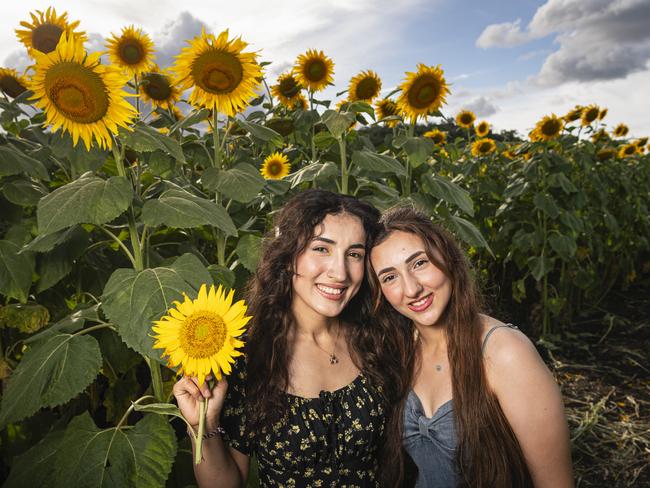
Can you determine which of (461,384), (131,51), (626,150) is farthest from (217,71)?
(626,150)

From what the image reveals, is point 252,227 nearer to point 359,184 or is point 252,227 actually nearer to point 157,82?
point 359,184

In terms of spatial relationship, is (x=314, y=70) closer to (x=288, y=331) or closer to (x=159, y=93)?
(x=159, y=93)

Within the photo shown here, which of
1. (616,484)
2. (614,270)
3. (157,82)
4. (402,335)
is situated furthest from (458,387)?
(614,270)

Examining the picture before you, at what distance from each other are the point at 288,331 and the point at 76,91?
969 mm

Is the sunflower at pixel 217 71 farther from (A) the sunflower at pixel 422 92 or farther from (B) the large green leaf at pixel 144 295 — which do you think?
(A) the sunflower at pixel 422 92

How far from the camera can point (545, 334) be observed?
4.64 m

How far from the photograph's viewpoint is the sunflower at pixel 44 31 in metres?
2.48

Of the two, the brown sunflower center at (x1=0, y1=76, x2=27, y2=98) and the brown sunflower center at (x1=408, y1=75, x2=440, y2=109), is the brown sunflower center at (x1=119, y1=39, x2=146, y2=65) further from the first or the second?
the brown sunflower center at (x1=408, y1=75, x2=440, y2=109)

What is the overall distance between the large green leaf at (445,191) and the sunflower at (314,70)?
1234mm

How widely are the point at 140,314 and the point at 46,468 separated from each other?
566mm

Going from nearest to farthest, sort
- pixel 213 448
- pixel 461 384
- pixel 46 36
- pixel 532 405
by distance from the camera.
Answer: pixel 213 448
pixel 532 405
pixel 461 384
pixel 46 36

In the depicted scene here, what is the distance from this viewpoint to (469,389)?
5.60 feet

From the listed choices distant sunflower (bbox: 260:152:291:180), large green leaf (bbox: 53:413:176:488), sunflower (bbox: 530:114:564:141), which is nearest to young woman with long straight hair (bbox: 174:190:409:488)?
large green leaf (bbox: 53:413:176:488)

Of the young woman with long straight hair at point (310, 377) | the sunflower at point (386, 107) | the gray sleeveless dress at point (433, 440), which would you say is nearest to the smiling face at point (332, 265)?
the young woman with long straight hair at point (310, 377)
